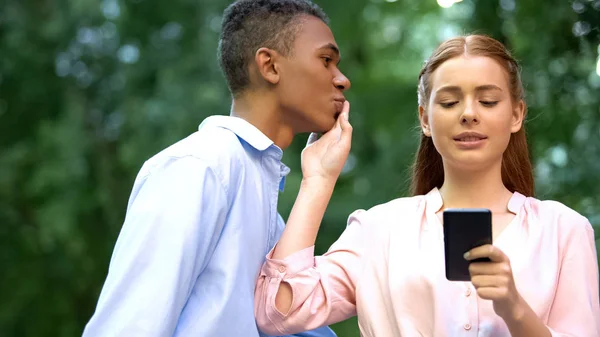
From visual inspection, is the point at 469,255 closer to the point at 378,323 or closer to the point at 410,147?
the point at 378,323

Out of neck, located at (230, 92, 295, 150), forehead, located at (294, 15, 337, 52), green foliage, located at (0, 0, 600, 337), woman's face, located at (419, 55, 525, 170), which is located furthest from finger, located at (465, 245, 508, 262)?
green foliage, located at (0, 0, 600, 337)

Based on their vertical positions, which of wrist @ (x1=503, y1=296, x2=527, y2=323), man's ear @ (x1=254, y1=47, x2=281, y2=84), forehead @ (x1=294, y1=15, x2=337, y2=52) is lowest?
wrist @ (x1=503, y1=296, x2=527, y2=323)

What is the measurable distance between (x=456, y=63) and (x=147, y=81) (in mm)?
5725

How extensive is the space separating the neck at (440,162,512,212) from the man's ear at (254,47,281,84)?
2.57ft

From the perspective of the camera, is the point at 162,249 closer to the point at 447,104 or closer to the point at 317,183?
the point at 317,183

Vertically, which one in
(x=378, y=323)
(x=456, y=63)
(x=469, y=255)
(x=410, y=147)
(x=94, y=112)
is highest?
(x=94, y=112)

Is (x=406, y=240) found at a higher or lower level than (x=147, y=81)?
lower

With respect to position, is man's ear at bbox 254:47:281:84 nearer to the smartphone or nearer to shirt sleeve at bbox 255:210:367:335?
shirt sleeve at bbox 255:210:367:335

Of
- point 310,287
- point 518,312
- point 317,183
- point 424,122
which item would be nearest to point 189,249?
point 310,287

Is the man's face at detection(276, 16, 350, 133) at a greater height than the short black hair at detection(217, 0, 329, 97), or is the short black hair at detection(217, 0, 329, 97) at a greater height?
the short black hair at detection(217, 0, 329, 97)

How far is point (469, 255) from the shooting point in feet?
6.91

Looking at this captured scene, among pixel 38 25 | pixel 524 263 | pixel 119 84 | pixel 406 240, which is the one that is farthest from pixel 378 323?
pixel 38 25

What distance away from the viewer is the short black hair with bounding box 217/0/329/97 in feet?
10.2

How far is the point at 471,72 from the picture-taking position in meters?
2.46
